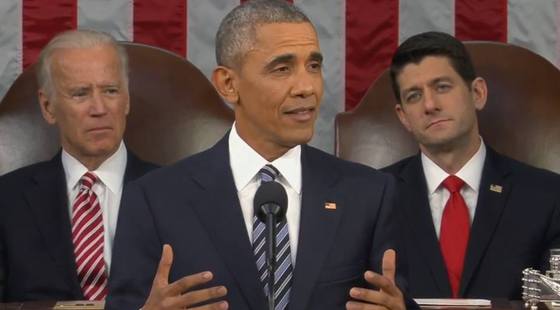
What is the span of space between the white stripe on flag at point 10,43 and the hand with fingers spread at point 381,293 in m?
2.56

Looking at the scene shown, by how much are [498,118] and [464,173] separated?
0.56 metres

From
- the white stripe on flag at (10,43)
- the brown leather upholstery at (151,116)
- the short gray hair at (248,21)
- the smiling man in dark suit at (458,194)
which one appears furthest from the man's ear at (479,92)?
the white stripe on flag at (10,43)

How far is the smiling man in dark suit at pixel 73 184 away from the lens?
372 centimetres

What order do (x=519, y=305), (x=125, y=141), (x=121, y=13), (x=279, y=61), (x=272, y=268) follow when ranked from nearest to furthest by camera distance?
(x=272, y=268) → (x=279, y=61) → (x=519, y=305) → (x=125, y=141) → (x=121, y=13)

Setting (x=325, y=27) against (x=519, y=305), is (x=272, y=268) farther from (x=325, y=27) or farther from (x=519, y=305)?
(x=325, y=27)

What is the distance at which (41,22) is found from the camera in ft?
15.8

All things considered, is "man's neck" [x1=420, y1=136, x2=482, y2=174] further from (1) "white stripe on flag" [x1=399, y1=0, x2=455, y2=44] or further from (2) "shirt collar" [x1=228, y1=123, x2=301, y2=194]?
(2) "shirt collar" [x1=228, y1=123, x2=301, y2=194]

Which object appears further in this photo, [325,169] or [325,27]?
[325,27]

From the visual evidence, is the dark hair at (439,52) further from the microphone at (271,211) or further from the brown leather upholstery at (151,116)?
the microphone at (271,211)

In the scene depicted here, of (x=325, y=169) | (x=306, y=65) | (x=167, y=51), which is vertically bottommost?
(x=325, y=169)

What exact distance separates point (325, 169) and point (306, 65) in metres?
0.24

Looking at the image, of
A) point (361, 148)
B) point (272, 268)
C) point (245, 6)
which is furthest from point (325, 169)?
point (361, 148)

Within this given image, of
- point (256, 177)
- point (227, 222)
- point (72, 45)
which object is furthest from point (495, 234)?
point (72, 45)

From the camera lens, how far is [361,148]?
4480 mm
